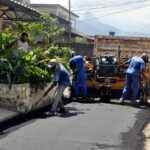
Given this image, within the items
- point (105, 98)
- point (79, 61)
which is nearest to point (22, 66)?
point (79, 61)

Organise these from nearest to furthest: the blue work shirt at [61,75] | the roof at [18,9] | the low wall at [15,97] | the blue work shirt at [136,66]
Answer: the low wall at [15,97]
the blue work shirt at [61,75]
the roof at [18,9]
the blue work shirt at [136,66]

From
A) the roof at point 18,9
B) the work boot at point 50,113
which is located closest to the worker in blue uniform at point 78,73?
the roof at point 18,9

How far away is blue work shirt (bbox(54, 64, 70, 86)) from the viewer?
12.7m

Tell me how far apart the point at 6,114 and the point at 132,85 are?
572 centimetres

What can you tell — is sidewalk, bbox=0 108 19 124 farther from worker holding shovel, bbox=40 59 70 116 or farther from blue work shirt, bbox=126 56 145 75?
blue work shirt, bbox=126 56 145 75

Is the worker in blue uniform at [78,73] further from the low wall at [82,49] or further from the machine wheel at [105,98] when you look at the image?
the low wall at [82,49]

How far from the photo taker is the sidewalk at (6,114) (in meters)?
11.0

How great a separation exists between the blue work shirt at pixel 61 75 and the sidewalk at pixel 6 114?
67.2 inches

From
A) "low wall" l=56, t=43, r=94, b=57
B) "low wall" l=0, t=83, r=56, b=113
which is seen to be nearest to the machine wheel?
"low wall" l=0, t=83, r=56, b=113

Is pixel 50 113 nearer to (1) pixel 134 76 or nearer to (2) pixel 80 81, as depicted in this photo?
(2) pixel 80 81

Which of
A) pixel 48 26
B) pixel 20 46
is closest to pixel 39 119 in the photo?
pixel 20 46

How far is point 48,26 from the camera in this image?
21.2m

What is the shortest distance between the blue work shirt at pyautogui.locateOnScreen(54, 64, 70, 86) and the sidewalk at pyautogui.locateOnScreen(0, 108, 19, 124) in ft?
5.60

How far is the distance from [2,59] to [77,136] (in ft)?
12.0
